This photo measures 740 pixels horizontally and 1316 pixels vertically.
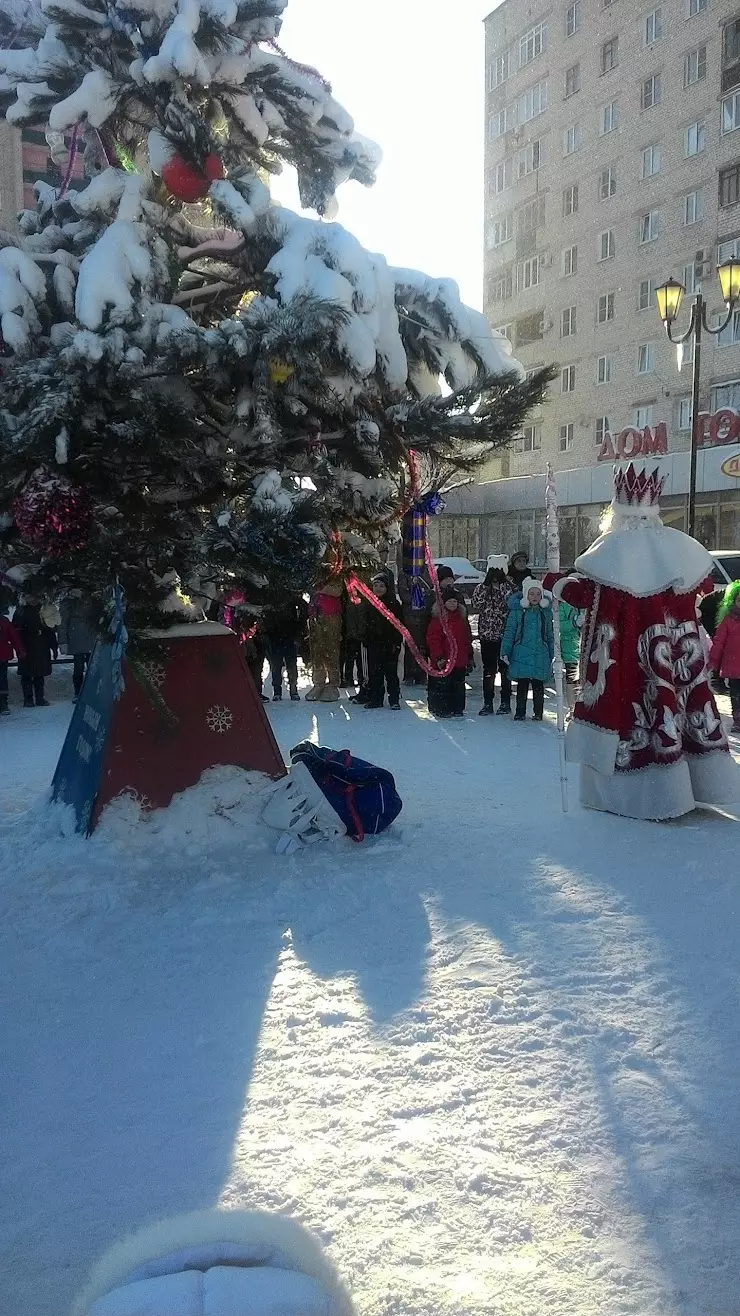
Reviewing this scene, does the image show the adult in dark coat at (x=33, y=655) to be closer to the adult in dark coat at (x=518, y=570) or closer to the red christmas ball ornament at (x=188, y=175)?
the adult in dark coat at (x=518, y=570)

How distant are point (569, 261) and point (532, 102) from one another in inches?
298

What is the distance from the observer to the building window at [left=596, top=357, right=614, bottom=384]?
33375 millimetres

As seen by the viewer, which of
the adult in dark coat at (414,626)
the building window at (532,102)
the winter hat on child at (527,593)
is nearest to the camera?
the winter hat on child at (527,593)

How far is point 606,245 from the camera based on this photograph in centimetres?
3353

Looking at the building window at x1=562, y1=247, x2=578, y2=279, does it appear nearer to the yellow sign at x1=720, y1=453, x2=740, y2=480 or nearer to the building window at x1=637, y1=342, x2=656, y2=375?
the building window at x1=637, y1=342, x2=656, y2=375

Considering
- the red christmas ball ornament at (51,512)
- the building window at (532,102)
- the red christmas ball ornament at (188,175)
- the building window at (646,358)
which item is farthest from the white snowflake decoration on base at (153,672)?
the building window at (532,102)

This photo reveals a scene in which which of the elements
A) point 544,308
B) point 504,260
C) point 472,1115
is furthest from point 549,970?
point 504,260

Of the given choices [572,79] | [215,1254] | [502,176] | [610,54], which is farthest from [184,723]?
[502,176]

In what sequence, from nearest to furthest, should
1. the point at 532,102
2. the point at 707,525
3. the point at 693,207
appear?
the point at 707,525 → the point at 693,207 → the point at 532,102

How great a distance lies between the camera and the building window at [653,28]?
30844mm

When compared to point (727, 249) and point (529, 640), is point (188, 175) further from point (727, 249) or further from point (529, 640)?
point (727, 249)

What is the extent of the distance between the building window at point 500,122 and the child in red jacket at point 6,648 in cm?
3674

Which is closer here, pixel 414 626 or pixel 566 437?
pixel 414 626

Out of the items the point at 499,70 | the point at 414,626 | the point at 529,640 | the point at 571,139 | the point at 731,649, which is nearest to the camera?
the point at 731,649
